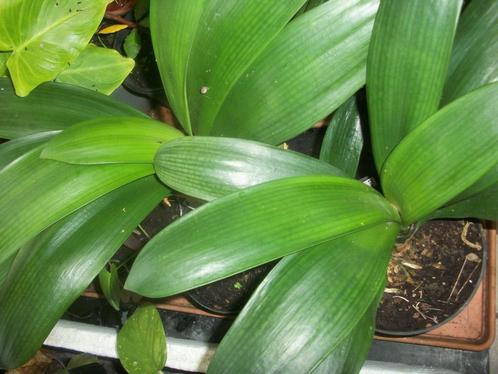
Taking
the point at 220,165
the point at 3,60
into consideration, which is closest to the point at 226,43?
the point at 220,165

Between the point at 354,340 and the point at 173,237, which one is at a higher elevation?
the point at 173,237

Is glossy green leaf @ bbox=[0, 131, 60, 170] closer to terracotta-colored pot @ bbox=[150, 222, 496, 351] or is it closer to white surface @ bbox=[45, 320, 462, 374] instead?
white surface @ bbox=[45, 320, 462, 374]

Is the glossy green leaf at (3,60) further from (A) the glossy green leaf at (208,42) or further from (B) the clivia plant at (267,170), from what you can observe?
(A) the glossy green leaf at (208,42)

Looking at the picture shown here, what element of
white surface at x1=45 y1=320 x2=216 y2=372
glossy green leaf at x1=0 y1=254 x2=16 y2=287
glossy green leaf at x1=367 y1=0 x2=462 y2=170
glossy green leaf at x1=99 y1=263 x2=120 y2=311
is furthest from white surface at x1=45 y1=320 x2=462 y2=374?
glossy green leaf at x1=367 y1=0 x2=462 y2=170

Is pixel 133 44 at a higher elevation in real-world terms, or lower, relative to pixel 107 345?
higher

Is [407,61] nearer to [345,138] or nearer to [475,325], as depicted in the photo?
[345,138]

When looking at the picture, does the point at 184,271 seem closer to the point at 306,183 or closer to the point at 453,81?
the point at 306,183

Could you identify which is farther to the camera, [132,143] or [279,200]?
[132,143]

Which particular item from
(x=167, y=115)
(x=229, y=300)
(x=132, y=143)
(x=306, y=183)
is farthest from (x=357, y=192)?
(x=167, y=115)
